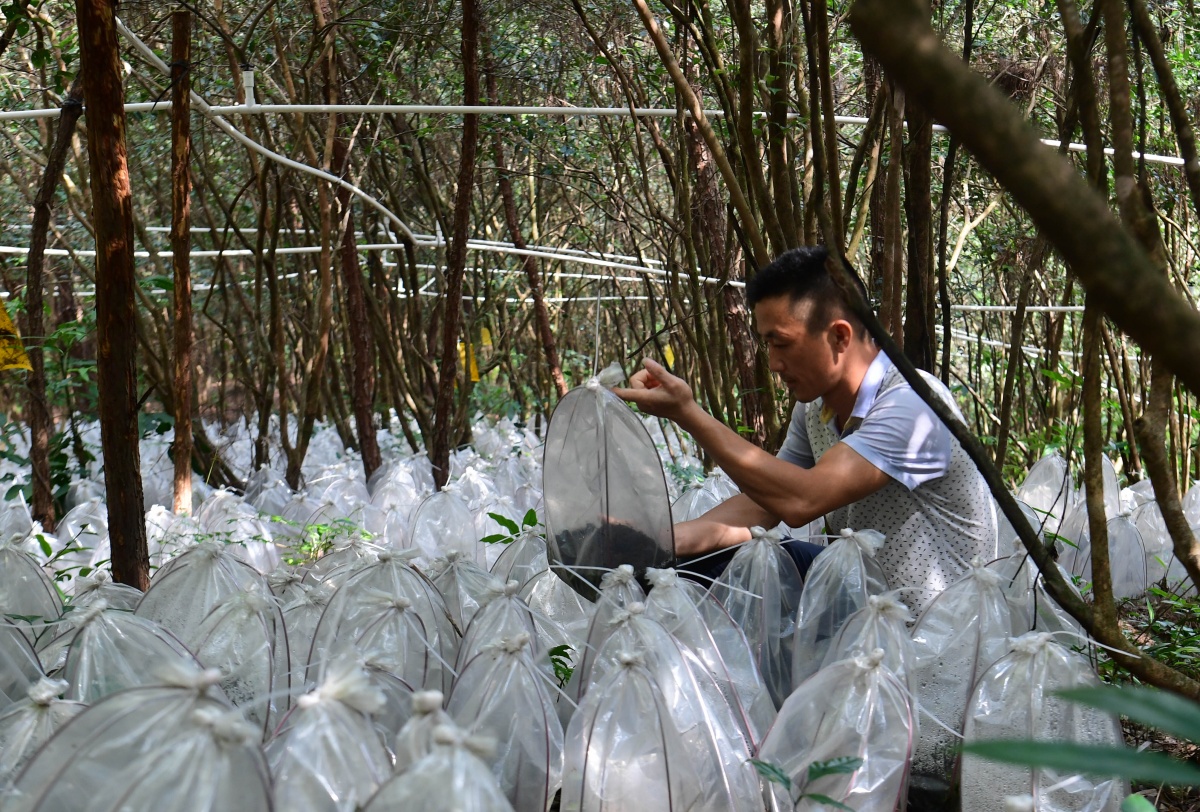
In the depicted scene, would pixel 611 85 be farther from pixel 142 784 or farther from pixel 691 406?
pixel 142 784

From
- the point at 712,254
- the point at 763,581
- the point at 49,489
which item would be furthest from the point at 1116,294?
the point at 712,254

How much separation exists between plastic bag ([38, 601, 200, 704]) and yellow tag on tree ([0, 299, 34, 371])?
3.45ft

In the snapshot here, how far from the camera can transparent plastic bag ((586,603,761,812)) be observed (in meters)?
1.33

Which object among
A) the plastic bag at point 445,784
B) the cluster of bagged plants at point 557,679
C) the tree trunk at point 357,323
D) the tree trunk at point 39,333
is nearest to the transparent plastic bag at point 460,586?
the cluster of bagged plants at point 557,679

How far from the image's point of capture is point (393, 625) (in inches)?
64.7

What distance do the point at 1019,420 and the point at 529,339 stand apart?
485 centimetres

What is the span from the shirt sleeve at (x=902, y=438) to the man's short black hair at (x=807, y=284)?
19cm

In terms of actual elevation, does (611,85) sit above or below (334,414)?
above

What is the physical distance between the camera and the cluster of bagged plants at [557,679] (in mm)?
1036

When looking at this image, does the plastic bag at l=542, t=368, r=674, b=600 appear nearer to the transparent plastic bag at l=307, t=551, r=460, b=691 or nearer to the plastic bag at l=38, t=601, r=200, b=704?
the transparent plastic bag at l=307, t=551, r=460, b=691

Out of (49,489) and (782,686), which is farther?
(49,489)

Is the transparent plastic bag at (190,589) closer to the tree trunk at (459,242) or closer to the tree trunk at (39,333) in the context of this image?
the tree trunk at (39,333)

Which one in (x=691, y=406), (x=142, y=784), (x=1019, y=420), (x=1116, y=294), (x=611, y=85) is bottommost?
(x=1019, y=420)

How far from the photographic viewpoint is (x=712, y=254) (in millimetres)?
4555
